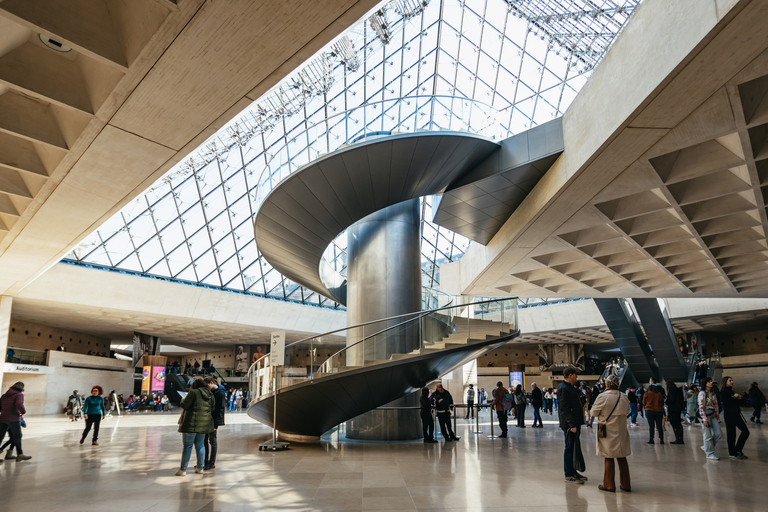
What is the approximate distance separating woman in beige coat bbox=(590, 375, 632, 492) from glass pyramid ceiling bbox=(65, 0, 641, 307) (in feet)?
52.8

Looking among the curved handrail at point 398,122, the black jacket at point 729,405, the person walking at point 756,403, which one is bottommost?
the person walking at point 756,403

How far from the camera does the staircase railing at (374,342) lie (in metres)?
14.2

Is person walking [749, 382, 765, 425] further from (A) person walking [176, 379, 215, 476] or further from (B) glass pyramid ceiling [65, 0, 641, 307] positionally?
(A) person walking [176, 379, 215, 476]

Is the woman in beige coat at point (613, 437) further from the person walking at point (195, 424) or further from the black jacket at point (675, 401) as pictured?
the black jacket at point (675, 401)

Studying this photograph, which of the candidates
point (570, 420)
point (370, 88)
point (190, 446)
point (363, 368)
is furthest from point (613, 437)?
point (370, 88)

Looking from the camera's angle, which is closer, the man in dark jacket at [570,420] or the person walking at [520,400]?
the man in dark jacket at [570,420]

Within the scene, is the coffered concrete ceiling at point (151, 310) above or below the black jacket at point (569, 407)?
above

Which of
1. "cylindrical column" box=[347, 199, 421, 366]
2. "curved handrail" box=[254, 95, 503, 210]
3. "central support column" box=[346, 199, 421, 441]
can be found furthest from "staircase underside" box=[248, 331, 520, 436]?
"curved handrail" box=[254, 95, 503, 210]

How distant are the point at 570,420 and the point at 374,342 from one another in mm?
7231

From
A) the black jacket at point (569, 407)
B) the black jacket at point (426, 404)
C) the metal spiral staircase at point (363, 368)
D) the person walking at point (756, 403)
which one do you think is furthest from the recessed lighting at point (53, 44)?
the person walking at point (756, 403)

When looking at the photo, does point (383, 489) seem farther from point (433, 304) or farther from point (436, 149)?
point (433, 304)

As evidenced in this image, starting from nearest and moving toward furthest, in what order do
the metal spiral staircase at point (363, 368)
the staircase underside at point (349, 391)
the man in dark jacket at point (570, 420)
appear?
the man in dark jacket at point (570, 420) → the staircase underside at point (349, 391) → the metal spiral staircase at point (363, 368)

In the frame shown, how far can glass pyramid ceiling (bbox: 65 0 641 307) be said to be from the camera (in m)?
28.0

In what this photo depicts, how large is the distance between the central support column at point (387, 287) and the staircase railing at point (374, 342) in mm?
70
